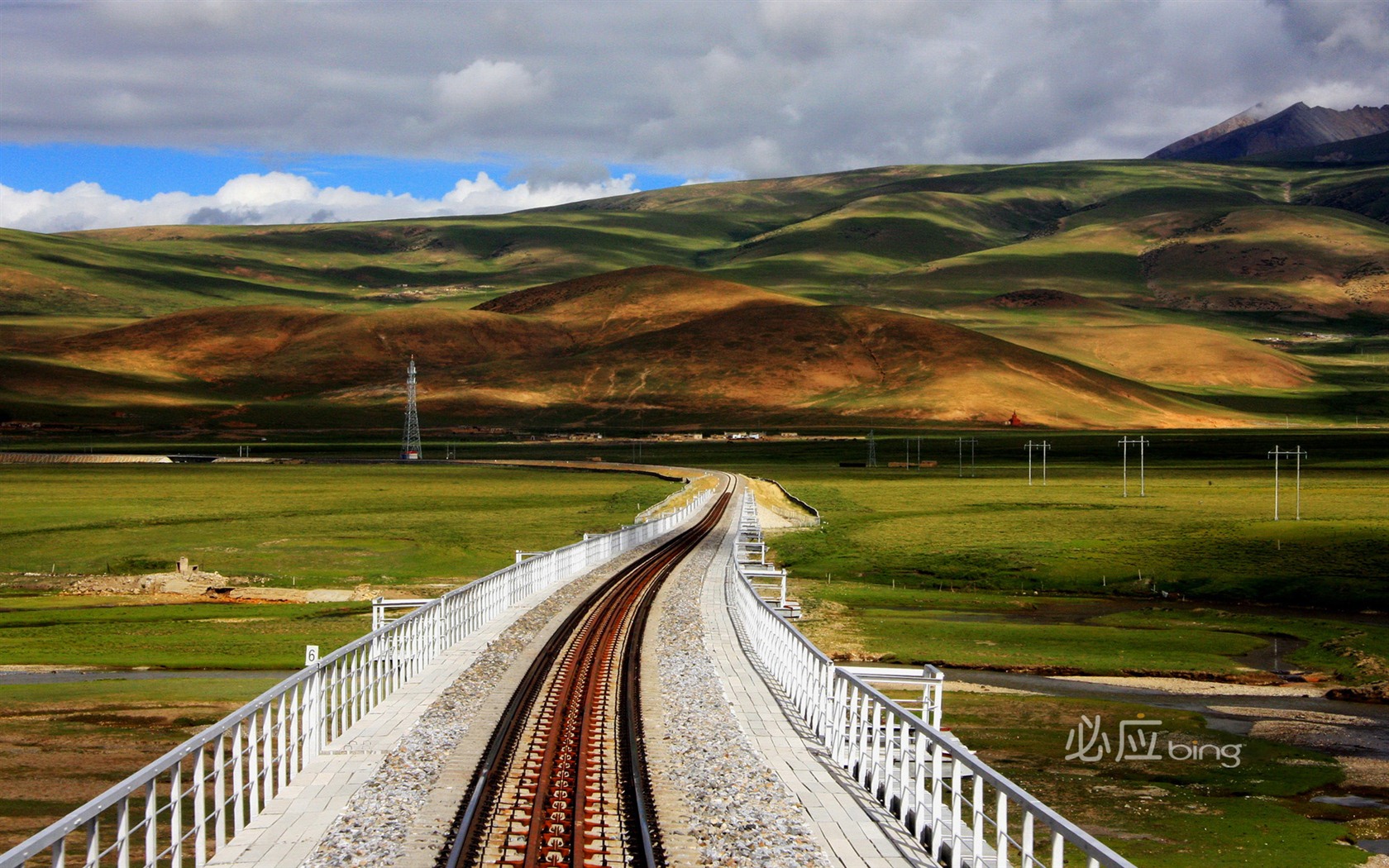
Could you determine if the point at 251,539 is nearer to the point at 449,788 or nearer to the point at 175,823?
the point at 449,788

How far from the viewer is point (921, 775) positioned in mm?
14844

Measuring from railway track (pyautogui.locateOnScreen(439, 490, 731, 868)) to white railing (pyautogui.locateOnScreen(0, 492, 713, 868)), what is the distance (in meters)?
2.21

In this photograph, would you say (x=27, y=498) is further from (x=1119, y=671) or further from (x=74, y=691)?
(x=1119, y=671)

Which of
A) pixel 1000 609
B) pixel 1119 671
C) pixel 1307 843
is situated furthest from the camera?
pixel 1000 609

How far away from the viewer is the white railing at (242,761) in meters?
11.6

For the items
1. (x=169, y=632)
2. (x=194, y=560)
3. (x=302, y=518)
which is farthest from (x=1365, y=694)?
(x=302, y=518)

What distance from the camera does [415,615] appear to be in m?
23.6

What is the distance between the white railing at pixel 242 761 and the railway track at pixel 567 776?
221 centimetres

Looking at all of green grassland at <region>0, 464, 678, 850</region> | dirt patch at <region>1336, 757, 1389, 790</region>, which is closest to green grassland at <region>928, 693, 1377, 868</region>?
dirt patch at <region>1336, 757, 1389, 790</region>

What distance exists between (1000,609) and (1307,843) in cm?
2857

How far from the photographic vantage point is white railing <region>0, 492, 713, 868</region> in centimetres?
1158

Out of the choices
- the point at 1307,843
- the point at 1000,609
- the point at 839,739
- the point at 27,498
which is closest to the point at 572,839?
the point at 839,739

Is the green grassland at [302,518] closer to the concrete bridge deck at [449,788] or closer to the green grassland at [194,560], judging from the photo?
→ the green grassland at [194,560]

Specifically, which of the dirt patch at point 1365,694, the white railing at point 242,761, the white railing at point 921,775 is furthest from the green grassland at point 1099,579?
the white railing at point 921,775
